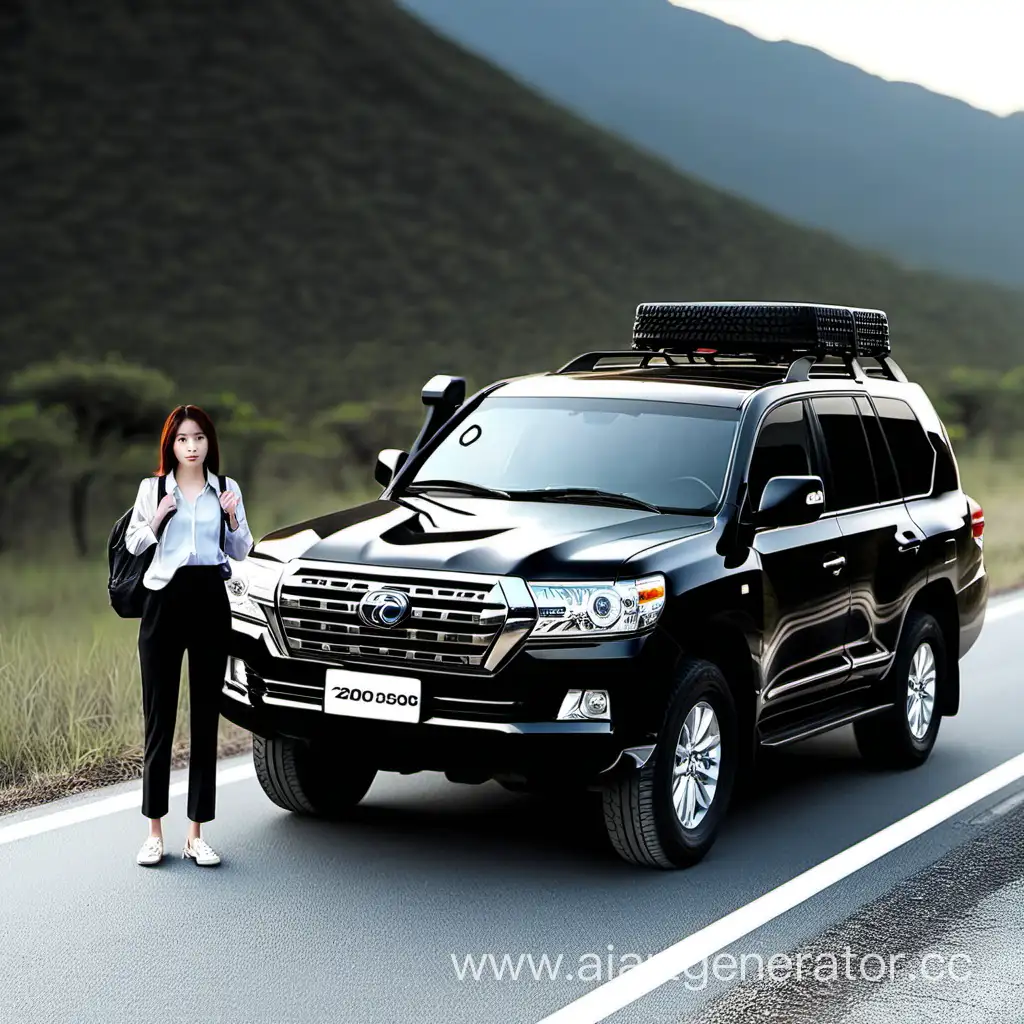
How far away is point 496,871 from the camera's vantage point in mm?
6766

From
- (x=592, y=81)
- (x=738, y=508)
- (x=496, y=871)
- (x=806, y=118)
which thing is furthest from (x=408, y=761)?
(x=806, y=118)

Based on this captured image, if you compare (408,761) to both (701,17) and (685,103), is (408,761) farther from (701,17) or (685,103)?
(701,17)

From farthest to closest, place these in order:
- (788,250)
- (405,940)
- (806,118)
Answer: (806,118) < (788,250) < (405,940)

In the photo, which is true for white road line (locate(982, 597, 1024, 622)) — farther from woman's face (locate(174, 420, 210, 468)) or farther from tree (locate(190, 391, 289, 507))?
tree (locate(190, 391, 289, 507))

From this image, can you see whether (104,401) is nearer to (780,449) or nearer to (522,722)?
(780,449)

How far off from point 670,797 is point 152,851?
1.96 meters

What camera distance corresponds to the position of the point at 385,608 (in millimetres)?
6402

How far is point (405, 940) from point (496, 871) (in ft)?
3.04

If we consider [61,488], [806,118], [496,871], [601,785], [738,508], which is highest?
[806,118]

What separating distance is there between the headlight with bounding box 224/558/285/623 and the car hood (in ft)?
0.21

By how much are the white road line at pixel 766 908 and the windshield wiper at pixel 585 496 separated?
159 cm

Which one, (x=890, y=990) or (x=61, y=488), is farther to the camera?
(x=61, y=488)

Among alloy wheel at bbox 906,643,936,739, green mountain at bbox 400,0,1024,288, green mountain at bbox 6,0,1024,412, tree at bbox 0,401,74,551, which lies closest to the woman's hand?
alloy wheel at bbox 906,643,936,739

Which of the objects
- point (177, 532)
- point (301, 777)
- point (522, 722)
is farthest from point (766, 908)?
point (177, 532)
